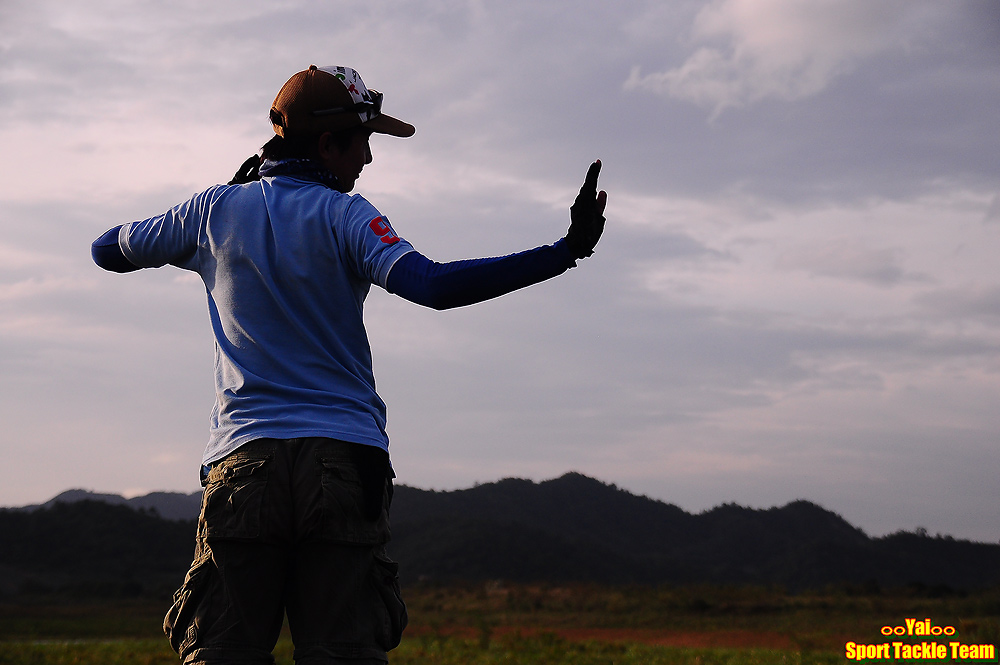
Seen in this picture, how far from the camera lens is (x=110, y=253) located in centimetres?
240

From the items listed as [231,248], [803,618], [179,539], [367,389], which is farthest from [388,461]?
[179,539]

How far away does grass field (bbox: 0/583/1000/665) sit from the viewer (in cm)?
1084

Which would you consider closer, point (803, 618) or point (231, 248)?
point (231, 248)

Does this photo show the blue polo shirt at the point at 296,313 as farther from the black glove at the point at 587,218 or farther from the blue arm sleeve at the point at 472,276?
the black glove at the point at 587,218

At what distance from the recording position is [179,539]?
5684cm

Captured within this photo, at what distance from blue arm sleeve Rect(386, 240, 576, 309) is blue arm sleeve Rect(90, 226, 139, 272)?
962mm

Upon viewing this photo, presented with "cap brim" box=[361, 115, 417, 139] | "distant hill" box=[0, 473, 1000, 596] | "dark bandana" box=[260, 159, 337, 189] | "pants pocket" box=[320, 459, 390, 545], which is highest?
"cap brim" box=[361, 115, 417, 139]

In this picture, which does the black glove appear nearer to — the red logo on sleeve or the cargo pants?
the red logo on sleeve

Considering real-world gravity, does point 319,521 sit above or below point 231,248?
below

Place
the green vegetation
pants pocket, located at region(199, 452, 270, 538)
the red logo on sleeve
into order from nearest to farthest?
pants pocket, located at region(199, 452, 270, 538)
the red logo on sleeve
the green vegetation

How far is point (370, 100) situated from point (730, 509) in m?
73.0

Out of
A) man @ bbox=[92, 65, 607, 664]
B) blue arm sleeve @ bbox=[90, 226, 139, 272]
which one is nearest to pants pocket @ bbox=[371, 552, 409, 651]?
man @ bbox=[92, 65, 607, 664]

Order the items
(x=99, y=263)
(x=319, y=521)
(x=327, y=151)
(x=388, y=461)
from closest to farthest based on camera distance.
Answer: (x=319, y=521) → (x=388, y=461) → (x=327, y=151) → (x=99, y=263)

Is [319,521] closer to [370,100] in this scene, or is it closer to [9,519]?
[370,100]
